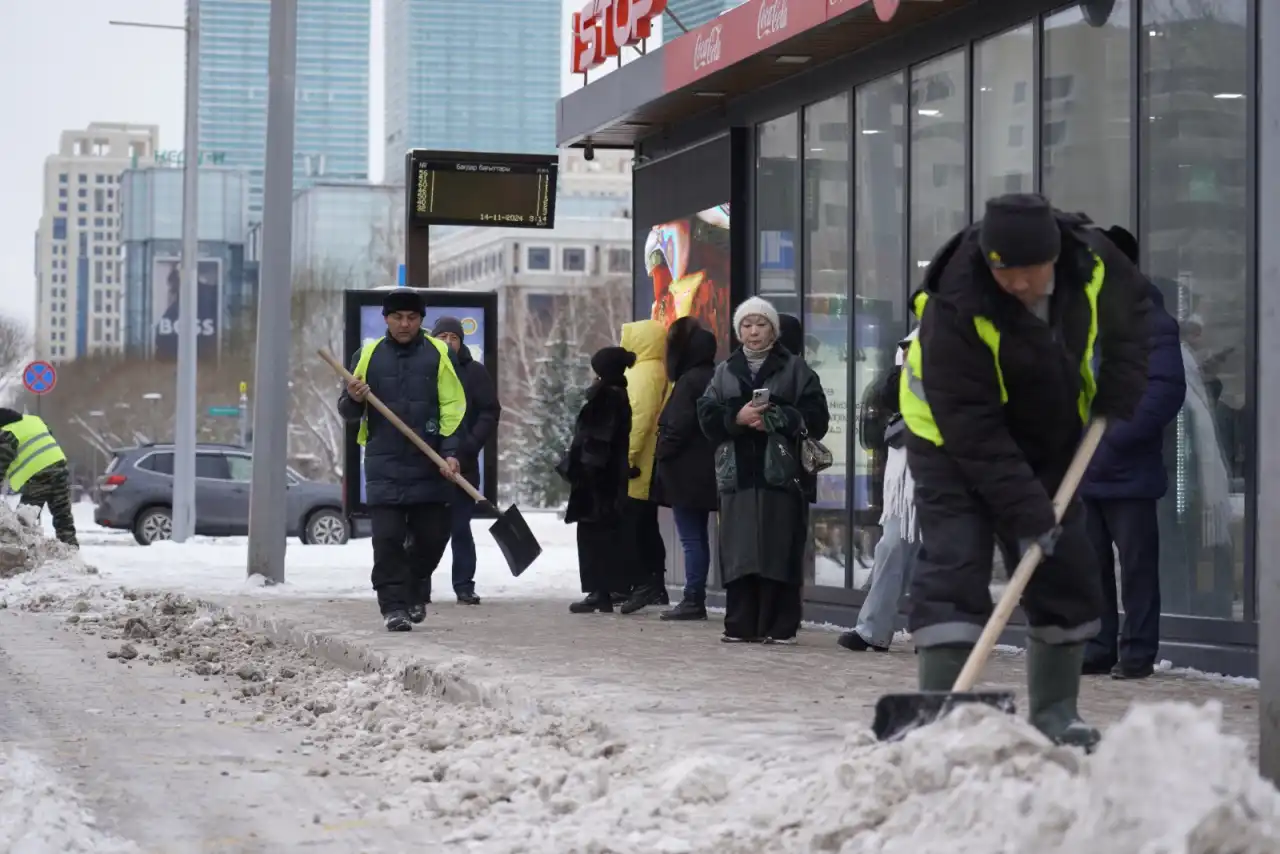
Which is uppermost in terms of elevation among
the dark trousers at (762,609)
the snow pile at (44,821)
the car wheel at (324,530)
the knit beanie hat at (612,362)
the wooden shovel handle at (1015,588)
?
the knit beanie hat at (612,362)

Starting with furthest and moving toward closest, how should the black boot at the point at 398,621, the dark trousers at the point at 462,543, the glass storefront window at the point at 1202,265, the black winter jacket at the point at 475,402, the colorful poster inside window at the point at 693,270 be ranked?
the colorful poster inside window at the point at 693,270, the dark trousers at the point at 462,543, the black winter jacket at the point at 475,402, the black boot at the point at 398,621, the glass storefront window at the point at 1202,265

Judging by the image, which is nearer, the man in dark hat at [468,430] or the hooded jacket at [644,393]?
the hooded jacket at [644,393]

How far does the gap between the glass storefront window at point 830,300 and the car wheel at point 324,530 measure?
1862 cm

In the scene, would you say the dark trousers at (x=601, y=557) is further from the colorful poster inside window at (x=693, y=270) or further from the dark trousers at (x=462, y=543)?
the colorful poster inside window at (x=693, y=270)

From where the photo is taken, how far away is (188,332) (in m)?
32.8

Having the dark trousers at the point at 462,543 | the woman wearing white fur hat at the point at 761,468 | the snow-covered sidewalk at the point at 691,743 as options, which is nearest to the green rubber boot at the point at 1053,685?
the snow-covered sidewalk at the point at 691,743

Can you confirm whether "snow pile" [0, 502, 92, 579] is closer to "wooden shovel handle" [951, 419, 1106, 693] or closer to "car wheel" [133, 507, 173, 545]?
"car wheel" [133, 507, 173, 545]

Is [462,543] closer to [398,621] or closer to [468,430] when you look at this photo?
[468,430]

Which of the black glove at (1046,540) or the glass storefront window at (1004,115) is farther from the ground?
the glass storefront window at (1004,115)

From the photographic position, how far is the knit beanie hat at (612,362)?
1314 cm

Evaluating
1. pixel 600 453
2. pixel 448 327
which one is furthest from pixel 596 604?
pixel 448 327

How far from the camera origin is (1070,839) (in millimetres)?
4508

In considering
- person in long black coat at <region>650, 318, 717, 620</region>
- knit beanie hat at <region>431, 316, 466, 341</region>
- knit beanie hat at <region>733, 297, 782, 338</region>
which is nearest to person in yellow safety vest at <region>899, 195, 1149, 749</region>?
knit beanie hat at <region>733, 297, 782, 338</region>

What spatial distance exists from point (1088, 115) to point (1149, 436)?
240 centimetres
